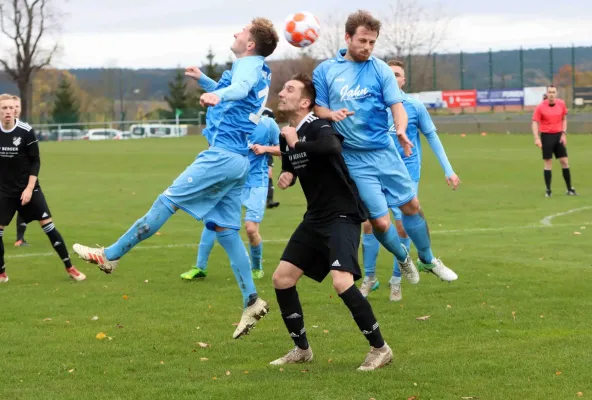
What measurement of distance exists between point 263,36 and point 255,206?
383cm

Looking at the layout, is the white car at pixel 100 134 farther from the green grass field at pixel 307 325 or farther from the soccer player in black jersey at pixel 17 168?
the soccer player in black jersey at pixel 17 168

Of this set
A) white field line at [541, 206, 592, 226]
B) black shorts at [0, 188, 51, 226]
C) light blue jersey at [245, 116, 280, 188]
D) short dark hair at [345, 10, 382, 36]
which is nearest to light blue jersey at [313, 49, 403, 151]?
short dark hair at [345, 10, 382, 36]

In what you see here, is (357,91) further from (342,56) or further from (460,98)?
(460,98)

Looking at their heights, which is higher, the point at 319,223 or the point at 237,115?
the point at 237,115

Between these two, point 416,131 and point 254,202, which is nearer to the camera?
point 416,131

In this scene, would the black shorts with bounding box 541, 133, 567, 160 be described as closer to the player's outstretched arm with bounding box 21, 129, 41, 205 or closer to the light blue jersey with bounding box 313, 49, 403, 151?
the player's outstretched arm with bounding box 21, 129, 41, 205

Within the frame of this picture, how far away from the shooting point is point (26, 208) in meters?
10.7

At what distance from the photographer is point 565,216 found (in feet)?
54.7

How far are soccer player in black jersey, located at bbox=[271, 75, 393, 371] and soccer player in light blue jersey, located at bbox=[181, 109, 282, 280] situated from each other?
4142 millimetres

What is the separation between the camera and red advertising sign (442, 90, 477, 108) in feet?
212

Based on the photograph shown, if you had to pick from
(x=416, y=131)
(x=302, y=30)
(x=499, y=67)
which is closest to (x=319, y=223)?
(x=302, y=30)

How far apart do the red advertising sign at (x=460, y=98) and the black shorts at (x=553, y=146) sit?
146 ft

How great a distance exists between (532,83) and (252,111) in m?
58.8

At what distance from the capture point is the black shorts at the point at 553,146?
2030cm
